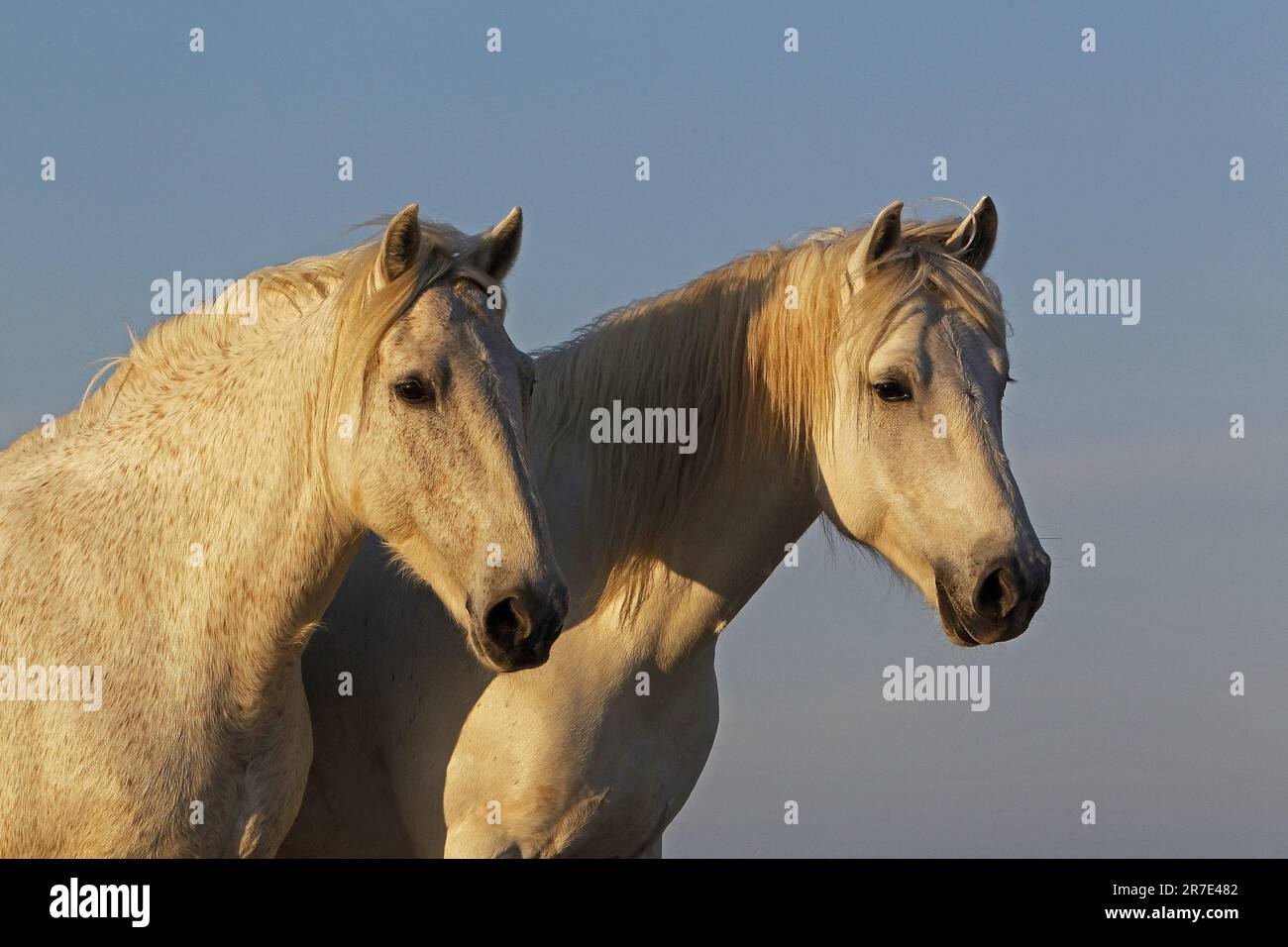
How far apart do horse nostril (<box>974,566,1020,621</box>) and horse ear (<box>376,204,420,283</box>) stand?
2.36 m

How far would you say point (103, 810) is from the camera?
A: 569cm

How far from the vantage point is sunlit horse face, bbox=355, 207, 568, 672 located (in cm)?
557

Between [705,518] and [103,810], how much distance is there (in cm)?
253

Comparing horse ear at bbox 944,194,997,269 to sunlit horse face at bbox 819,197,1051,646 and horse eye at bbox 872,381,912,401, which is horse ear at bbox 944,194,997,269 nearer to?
sunlit horse face at bbox 819,197,1051,646

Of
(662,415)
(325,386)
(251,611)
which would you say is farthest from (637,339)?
(251,611)

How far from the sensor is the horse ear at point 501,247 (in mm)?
6164

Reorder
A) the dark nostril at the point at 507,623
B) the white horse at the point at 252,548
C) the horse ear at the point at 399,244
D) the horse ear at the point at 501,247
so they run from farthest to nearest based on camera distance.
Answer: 1. the horse ear at the point at 501,247
2. the horse ear at the point at 399,244
3. the white horse at the point at 252,548
4. the dark nostril at the point at 507,623

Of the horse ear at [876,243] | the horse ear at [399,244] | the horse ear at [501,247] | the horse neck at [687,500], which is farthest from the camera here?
the horse neck at [687,500]

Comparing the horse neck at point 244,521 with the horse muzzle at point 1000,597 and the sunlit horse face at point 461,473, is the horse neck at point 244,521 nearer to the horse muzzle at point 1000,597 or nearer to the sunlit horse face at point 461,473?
the sunlit horse face at point 461,473

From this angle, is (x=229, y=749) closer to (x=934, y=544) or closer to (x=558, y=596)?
(x=558, y=596)

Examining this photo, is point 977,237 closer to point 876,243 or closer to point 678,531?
point 876,243

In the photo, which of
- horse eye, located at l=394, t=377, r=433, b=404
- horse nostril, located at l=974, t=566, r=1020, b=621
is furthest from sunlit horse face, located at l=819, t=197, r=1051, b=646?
horse eye, located at l=394, t=377, r=433, b=404

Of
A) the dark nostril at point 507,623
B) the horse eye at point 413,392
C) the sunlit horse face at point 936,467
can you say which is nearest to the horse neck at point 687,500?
the sunlit horse face at point 936,467

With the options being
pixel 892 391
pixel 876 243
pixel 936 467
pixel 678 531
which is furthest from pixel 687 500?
pixel 876 243
